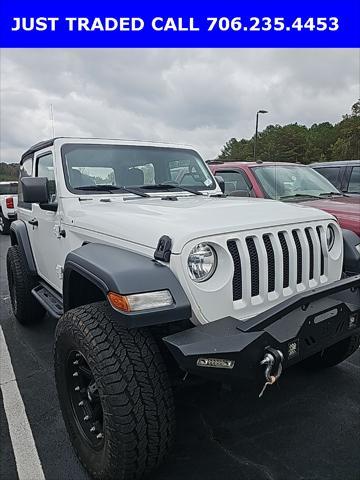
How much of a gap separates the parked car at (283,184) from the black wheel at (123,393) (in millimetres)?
3306

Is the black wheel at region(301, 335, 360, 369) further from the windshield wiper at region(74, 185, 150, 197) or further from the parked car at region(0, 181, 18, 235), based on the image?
the parked car at region(0, 181, 18, 235)

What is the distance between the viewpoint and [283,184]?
213 inches

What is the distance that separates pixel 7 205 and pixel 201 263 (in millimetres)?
10627

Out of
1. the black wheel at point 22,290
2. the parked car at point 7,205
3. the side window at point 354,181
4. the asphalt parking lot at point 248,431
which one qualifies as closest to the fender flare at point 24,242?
the black wheel at point 22,290

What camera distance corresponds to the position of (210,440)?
2.38 meters

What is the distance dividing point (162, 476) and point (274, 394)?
111 centimetres

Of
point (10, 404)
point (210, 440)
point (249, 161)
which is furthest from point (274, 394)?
point (249, 161)

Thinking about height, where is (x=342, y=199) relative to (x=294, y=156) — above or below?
below

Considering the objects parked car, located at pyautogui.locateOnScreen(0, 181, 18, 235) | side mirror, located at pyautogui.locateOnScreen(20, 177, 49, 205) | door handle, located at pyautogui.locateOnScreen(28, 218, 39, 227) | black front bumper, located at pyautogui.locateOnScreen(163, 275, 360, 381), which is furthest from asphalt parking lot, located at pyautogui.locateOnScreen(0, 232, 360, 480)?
parked car, located at pyautogui.locateOnScreen(0, 181, 18, 235)

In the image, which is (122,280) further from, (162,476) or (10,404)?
(10,404)

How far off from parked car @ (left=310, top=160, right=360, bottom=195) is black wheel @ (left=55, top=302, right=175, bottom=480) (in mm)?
5481

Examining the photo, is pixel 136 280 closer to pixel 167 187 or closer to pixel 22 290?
pixel 167 187

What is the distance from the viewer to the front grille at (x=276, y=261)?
6.62 feet

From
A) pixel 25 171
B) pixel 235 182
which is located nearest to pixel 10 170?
pixel 25 171
